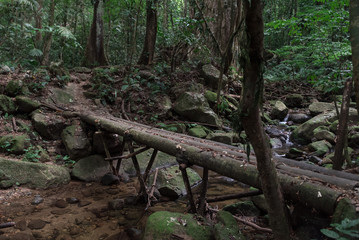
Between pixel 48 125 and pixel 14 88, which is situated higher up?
pixel 14 88

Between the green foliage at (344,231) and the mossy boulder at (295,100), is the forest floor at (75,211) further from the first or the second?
the mossy boulder at (295,100)

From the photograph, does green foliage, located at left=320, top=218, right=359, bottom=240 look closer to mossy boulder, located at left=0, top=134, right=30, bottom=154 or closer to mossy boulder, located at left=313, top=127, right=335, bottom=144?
mossy boulder, located at left=0, top=134, right=30, bottom=154

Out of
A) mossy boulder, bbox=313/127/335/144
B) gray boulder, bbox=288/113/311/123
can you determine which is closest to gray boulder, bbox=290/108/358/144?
mossy boulder, bbox=313/127/335/144

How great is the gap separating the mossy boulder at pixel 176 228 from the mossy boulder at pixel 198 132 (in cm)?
542

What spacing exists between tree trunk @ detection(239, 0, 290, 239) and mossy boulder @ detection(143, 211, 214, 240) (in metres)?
1.19

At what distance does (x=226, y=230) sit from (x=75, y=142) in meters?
5.18

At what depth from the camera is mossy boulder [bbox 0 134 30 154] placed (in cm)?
587

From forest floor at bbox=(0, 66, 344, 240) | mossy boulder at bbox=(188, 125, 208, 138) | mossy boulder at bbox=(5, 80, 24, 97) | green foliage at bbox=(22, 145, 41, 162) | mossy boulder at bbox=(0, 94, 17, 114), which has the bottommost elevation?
forest floor at bbox=(0, 66, 344, 240)

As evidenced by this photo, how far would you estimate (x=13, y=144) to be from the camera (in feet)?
19.6

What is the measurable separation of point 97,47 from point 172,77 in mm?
4005

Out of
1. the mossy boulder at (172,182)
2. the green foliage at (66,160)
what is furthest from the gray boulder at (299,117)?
the green foliage at (66,160)

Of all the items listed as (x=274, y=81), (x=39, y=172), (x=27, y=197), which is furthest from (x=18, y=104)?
(x=274, y=81)

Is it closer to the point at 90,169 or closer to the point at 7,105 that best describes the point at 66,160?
the point at 90,169

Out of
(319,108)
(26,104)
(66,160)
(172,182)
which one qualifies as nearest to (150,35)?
(26,104)
